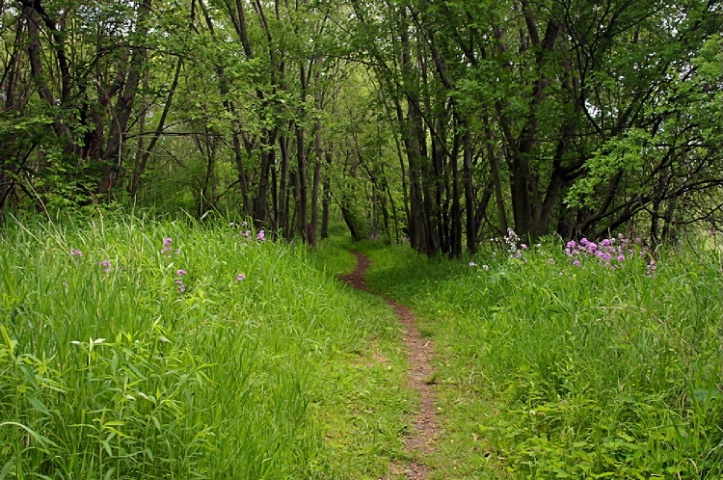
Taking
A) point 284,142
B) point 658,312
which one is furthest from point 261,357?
point 284,142

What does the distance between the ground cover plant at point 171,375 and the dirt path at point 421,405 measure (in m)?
0.15

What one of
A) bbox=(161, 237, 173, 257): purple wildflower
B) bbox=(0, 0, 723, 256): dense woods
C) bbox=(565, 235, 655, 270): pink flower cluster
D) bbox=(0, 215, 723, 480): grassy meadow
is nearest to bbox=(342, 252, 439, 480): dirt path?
bbox=(0, 215, 723, 480): grassy meadow

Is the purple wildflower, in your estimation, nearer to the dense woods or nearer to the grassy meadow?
the grassy meadow

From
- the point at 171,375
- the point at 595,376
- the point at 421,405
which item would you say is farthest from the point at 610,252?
the point at 171,375

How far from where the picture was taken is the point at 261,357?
11.6 feet

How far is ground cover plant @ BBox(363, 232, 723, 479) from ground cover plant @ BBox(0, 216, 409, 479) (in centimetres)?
65

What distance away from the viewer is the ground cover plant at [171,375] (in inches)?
83.4

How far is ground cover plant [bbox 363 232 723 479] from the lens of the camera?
2646 mm

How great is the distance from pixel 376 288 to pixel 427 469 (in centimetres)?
787

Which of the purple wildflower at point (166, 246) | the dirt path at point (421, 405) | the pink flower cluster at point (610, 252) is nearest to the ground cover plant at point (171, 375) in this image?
the purple wildflower at point (166, 246)

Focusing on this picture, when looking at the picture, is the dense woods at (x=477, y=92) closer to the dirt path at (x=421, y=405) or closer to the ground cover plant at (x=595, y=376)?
the ground cover plant at (x=595, y=376)

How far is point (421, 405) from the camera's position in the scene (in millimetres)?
4016

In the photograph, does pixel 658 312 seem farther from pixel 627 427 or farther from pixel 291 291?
pixel 291 291

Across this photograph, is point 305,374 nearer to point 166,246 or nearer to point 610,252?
point 166,246
